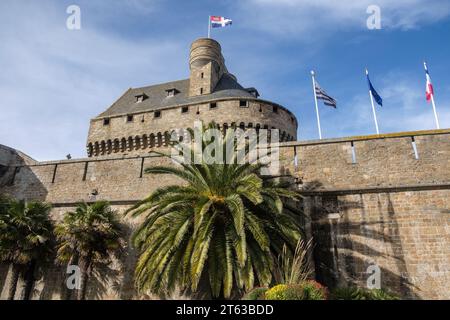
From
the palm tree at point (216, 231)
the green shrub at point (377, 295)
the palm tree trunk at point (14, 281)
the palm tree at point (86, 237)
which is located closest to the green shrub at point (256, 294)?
the palm tree at point (216, 231)

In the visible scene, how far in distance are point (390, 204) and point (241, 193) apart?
5.25m

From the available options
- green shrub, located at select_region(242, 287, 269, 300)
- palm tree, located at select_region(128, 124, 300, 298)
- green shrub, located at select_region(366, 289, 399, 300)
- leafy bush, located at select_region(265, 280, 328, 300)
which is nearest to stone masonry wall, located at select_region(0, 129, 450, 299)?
green shrub, located at select_region(366, 289, 399, 300)

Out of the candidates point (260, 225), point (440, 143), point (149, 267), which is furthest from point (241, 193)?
point (440, 143)

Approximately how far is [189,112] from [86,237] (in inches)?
540

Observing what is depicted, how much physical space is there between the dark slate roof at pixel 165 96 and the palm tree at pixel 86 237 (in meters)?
13.3

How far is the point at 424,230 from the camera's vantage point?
11586mm

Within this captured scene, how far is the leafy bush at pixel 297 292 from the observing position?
840 cm

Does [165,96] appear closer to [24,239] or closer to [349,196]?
[24,239]

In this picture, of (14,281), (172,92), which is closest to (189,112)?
(172,92)

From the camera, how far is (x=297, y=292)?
27.9 ft

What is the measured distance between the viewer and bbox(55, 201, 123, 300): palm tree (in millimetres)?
12141

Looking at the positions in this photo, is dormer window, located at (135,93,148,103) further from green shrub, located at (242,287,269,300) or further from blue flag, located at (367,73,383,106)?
green shrub, located at (242,287,269,300)

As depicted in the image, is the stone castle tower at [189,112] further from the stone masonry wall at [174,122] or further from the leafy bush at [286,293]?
the leafy bush at [286,293]
